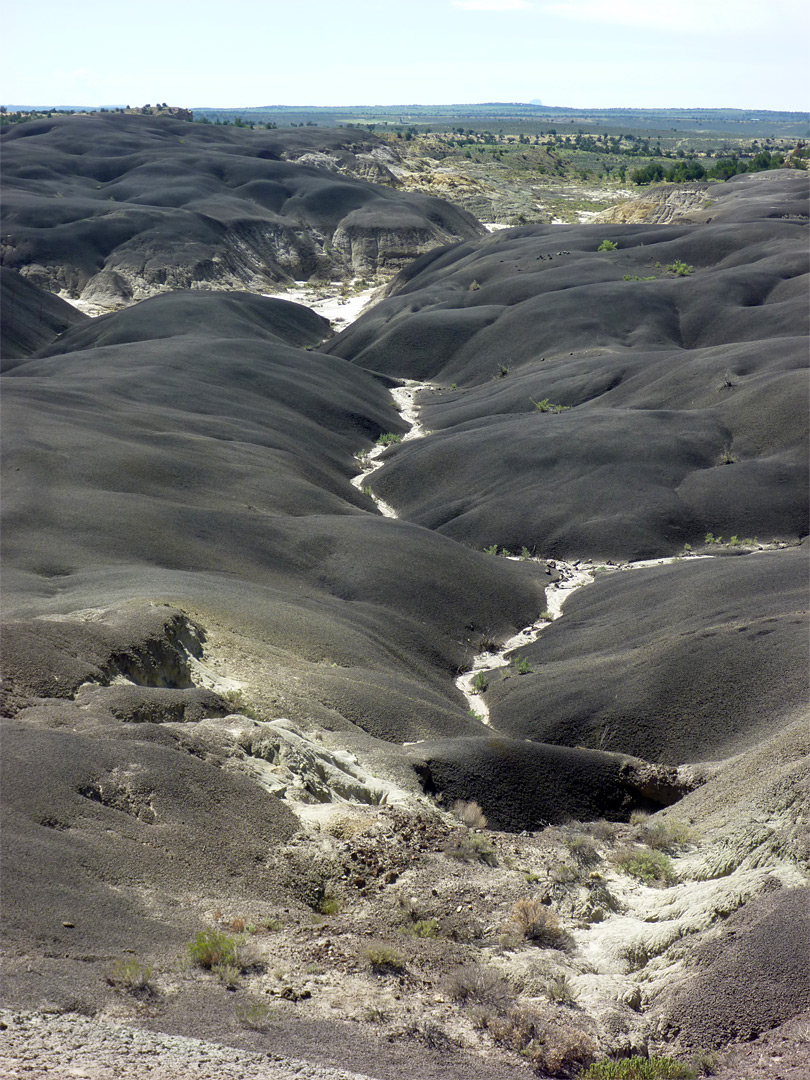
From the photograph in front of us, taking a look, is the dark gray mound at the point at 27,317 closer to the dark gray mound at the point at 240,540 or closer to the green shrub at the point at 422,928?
the dark gray mound at the point at 240,540

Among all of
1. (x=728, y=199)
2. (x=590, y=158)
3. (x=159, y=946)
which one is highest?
(x=590, y=158)

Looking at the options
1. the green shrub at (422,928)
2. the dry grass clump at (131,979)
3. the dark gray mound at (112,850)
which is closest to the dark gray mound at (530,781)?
the dark gray mound at (112,850)

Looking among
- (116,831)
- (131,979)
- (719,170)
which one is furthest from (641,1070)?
(719,170)

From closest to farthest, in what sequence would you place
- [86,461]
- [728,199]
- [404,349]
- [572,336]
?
[86,461] < [572,336] < [404,349] < [728,199]

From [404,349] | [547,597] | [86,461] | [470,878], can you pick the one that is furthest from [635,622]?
[404,349]

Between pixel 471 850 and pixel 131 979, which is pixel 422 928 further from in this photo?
pixel 131 979

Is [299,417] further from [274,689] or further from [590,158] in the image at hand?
[590,158]

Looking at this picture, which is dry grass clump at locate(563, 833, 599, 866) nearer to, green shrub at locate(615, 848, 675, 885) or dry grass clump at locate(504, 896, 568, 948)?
green shrub at locate(615, 848, 675, 885)
